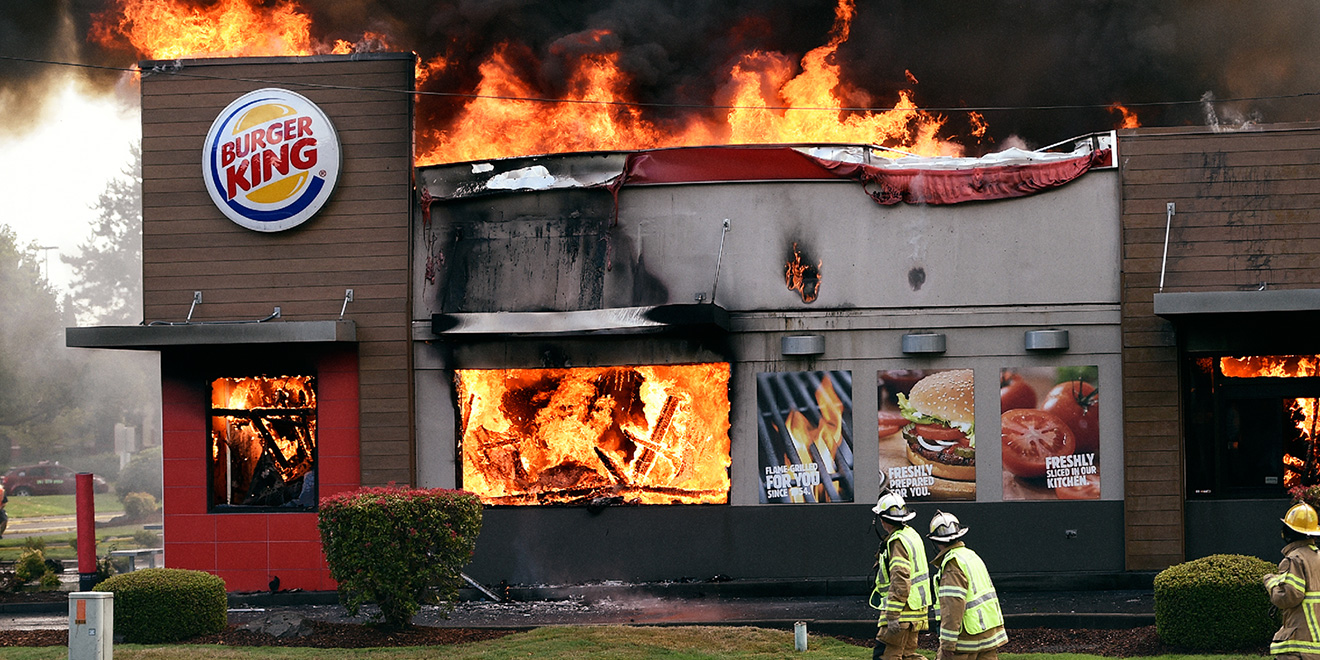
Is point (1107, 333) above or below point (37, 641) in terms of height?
above

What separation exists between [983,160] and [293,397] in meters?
9.66

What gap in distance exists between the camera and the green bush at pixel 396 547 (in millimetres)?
12055

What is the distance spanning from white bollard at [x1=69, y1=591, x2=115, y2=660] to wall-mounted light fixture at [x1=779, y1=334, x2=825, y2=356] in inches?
343

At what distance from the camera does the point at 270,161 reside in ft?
52.0

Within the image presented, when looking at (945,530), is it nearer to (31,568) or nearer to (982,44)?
(31,568)

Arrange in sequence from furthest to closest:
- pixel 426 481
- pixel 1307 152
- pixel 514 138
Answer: pixel 514 138
pixel 426 481
pixel 1307 152

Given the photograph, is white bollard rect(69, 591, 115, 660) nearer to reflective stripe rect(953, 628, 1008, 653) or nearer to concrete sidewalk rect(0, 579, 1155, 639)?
concrete sidewalk rect(0, 579, 1155, 639)

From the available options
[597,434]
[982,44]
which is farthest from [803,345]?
[982,44]

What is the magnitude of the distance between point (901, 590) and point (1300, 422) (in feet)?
27.6

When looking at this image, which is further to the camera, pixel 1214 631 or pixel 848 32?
pixel 848 32

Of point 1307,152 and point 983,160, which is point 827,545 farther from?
point 1307,152

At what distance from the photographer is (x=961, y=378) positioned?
1505cm

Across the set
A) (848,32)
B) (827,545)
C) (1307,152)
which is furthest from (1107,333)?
(848,32)

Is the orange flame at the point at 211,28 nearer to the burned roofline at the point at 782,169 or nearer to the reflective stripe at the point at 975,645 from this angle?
the burned roofline at the point at 782,169
